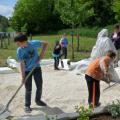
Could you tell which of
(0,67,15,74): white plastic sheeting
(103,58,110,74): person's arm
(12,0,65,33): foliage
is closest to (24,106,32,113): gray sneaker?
(103,58,110,74): person's arm

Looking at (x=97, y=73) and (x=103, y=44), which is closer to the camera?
(x=97, y=73)

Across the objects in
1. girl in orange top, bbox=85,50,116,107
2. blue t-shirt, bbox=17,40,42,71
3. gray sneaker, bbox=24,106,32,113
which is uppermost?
blue t-shirt, bbox=17,40,42,71

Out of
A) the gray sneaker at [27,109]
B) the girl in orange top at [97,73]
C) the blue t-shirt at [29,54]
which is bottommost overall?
the gray sneaker at [27,109]

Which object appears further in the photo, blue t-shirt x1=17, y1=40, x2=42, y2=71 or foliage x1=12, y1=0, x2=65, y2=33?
foliage x1=12, y1=0, x2=65, y2=33

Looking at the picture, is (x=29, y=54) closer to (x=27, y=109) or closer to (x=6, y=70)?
(x=27, y=109)

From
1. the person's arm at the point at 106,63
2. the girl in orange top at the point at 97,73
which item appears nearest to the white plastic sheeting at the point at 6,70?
the girl in orange top at the point at 97,73

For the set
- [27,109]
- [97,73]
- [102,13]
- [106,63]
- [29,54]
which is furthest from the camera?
[102,13]

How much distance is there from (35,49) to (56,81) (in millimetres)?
4388

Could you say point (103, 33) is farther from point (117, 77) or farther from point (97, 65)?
point (97, 65)

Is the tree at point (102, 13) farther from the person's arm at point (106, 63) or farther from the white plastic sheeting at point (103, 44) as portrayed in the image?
the person's arm at point (106, 63)

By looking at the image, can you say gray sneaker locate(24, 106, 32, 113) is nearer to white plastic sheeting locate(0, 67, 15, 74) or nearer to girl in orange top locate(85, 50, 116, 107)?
girl in orange top locate(85, 50, 116, 107)

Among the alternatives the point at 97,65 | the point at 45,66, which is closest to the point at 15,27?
the point at 45,66

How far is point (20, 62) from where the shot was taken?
8656 millimetres

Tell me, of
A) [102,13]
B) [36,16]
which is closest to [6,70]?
[102,13]
